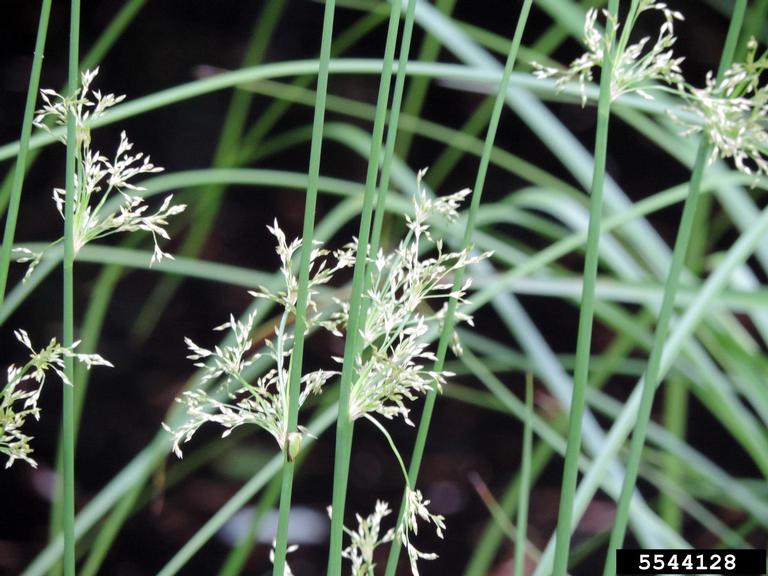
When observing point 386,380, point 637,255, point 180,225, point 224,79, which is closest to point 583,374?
point 386,380

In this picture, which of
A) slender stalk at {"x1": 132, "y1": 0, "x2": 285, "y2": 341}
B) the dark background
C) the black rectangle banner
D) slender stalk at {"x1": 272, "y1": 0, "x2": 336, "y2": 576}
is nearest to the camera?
slender stalk at {"x1": 272, "y1": 0, "x2": 336, "y2": 576}

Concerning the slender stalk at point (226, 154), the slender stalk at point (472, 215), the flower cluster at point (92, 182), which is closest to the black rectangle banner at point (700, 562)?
the slender stalk at point (472, 215)

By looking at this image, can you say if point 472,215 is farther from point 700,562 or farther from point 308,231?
point 700,562

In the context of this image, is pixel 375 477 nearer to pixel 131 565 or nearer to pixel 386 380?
pixel 131 565

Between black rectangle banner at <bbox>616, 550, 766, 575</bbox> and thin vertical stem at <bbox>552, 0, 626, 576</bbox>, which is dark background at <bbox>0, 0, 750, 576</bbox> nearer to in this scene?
black rectangle banner at <bbox>616, 550, 766, 575</bbox>

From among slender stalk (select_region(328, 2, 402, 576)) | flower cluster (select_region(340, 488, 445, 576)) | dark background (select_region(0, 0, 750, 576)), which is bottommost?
flower cluster (select_region(340, 488, 445, 576))

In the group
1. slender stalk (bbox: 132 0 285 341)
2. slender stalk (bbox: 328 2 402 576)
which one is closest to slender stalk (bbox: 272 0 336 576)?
slender stalk (bbox: 328 2 402 576)

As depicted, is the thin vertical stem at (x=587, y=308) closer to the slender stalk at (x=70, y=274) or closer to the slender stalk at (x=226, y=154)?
the slender stalk at (x=70, y=274)
